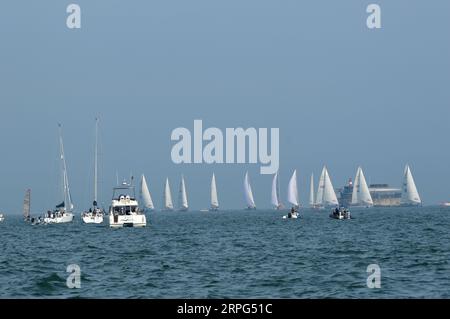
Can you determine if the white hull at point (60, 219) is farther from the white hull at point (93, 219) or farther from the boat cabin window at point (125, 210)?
the boat cabin window at point (125, 210)

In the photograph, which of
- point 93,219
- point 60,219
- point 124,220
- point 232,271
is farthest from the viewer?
point 60,219

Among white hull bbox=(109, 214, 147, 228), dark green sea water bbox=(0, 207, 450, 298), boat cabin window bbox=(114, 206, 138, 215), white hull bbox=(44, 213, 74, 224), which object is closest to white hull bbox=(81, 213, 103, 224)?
white hull bbox=(44, 213, 74, 224)

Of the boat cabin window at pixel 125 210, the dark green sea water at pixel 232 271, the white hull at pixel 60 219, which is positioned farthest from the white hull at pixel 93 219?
the dark green sea water at pixel 232 271

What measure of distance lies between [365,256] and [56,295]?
23.7m

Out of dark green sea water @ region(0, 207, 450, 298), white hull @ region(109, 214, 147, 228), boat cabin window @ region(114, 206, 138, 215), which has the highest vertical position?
boat cabin window @ region(114, 206, 138, 215)

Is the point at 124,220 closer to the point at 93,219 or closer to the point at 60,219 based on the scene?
the point at 93,219

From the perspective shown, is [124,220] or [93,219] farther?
[93,219]

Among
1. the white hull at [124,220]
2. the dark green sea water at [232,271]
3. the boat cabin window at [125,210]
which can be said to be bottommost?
the dark green sea water at [232,271]

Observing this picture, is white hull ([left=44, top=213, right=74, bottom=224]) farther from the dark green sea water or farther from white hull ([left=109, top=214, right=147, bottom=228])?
the dark green sea water

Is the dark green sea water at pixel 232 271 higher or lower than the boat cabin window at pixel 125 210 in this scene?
lower

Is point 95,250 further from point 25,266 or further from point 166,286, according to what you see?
point 166,286

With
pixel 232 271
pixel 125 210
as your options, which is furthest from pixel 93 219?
pixel 232 271

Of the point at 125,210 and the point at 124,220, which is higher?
the point at 125,210

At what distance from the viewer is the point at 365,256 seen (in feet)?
174
